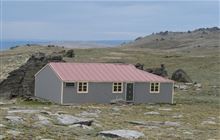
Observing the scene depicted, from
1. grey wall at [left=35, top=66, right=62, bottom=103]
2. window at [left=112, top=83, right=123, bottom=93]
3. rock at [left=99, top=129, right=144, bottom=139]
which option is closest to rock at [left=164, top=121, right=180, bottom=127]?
rock at [left=99, top=129, right=144, bottom=139]

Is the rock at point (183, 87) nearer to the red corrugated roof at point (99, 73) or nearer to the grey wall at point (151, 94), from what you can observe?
the grey wall at point (151, 94)

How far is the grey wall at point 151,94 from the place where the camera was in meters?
52.8

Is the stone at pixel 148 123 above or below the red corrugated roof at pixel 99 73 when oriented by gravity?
below

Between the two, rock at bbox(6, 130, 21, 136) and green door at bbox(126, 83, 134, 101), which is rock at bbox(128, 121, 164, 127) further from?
green door at bbox(126, 83, 134, 101)

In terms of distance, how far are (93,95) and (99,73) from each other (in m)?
2.77

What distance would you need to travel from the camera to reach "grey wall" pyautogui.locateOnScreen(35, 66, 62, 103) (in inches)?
1983

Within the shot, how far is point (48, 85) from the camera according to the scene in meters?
52.7

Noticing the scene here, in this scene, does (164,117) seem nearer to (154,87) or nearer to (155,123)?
(155,123)

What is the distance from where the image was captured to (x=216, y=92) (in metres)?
61.2

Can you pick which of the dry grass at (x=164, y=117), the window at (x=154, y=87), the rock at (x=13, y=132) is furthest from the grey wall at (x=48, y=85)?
the rock at (x=13, y=132)

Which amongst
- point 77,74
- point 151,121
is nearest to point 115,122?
point 151,121

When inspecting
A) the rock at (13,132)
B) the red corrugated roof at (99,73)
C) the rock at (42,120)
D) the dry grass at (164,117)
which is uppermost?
the red corrugated roof at (99,73)

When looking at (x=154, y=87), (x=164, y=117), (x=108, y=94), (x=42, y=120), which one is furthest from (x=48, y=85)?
(x=42, y=120)

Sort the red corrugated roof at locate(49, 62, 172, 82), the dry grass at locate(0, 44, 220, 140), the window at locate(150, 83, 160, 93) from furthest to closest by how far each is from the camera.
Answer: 1. the window at locate(150, 83, 160, 93)
2. the red corrugated roof at locate(49, 62, 172, 82)
3. the dry grass at locate(0, 44, 220, 140)
